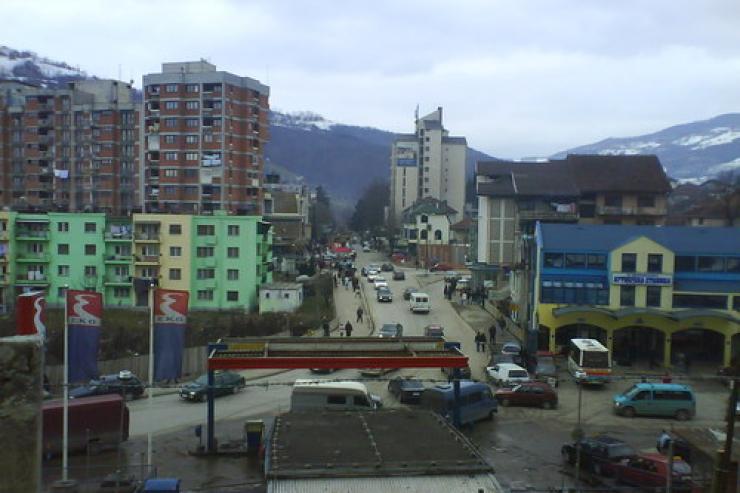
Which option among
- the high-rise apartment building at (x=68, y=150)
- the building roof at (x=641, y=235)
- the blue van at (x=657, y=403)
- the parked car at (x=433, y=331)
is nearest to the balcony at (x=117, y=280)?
the parked car at (x=433, y=331)

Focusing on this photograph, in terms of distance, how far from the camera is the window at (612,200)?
45844 millimetres

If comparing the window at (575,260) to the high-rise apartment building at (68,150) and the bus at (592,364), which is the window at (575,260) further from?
the high-rise apartment building at (68,150)

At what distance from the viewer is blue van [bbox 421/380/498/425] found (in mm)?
20114

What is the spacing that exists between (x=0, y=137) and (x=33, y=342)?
225 ft

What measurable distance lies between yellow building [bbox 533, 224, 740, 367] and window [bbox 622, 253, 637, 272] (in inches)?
1.6

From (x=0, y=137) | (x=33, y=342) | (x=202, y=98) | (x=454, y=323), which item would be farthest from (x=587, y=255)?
(x=0, y=137)

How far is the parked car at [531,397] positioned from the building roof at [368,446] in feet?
27.8

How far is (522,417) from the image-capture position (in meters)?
21.7

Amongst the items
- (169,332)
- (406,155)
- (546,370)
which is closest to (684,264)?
(546,370)

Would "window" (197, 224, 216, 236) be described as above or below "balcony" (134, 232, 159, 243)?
above

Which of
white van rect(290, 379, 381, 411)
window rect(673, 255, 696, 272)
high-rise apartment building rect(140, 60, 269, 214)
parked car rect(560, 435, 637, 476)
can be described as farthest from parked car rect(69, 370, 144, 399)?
high-rise apartment building rect(140, 60, 269, 214)

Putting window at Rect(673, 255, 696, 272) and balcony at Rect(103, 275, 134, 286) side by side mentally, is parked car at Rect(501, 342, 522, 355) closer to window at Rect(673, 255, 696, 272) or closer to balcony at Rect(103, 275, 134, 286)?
window at Rect(673, 255, 696, 272)

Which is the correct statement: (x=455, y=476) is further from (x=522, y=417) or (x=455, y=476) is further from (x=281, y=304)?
(x=281, y=304)

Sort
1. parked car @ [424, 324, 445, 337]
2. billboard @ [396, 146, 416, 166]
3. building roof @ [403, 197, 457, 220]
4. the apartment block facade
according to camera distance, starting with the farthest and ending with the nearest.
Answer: billboard @ [396, 146, 416, 166]
building roof @ [403, 197, 457, 220]
the apartment block facade
parked car @ [424, 324, 445, 337]
